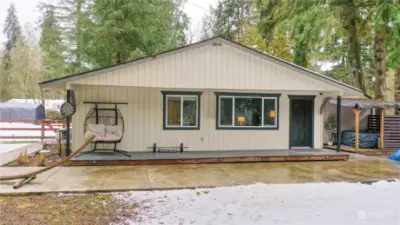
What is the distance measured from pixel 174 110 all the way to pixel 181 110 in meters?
0.21

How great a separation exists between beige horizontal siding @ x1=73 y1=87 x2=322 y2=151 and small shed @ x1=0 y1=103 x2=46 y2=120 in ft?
52.5

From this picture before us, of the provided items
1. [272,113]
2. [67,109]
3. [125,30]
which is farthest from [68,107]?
[125,30]

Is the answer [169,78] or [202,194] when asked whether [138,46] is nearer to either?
[169,78]

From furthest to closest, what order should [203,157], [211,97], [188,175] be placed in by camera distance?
[211,97] < [203,157] < [188,175]

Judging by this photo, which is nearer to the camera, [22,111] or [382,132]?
[382,132]

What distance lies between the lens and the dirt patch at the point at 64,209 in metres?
4.02

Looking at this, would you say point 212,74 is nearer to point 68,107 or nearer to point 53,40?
point 68,107

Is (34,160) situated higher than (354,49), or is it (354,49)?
(354,49)

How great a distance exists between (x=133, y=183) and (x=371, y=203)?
13.1ft

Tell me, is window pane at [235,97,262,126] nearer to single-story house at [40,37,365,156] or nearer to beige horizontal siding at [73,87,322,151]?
single-story house at [40,37,365,156]

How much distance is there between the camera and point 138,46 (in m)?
14.3

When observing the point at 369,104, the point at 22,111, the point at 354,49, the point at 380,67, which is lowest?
the point at 22,111

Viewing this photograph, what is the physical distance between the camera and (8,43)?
119ft

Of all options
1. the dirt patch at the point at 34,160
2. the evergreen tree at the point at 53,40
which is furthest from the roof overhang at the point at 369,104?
the evergreen tree at the point at 53,40
